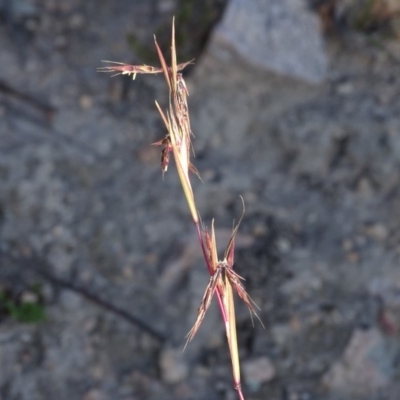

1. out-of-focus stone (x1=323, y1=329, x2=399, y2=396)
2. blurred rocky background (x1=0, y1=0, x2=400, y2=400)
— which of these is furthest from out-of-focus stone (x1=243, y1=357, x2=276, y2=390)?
out-of-focus stone (x1=323, y1=329, x2=399, y2=396)

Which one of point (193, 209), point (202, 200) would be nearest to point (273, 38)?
point (202, 200)

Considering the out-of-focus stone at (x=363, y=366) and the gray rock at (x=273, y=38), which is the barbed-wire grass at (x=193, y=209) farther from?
the gray rock at (x=273, y=38)

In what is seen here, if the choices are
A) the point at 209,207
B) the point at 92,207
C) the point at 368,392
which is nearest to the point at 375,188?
the point at 209,207

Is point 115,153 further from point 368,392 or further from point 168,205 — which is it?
point 368,392

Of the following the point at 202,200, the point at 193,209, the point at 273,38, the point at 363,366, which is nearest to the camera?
the point at 193,209

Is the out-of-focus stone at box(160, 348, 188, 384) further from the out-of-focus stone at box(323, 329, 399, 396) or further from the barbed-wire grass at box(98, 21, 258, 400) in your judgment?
the barbed-wire grass at box(98, 21, 258, 400)

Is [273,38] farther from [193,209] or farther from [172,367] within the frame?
[193,209]

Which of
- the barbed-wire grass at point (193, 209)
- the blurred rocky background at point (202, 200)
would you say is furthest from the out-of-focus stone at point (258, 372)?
the barbed-wire grass at point (193, 209)
